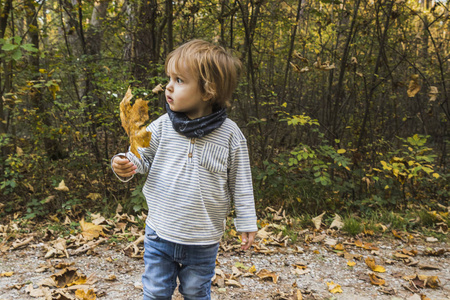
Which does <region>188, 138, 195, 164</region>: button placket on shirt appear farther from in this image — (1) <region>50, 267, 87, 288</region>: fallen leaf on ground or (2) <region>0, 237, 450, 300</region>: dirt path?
(1) <region>50, 267, 87, 288</region>: fallen leaf on ground

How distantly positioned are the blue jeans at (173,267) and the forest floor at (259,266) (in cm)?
78

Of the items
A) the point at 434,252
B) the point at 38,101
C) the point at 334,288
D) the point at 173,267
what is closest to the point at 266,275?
the point at 334,288

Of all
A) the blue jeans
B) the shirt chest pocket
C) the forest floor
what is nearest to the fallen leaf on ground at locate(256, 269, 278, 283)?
the forest floor

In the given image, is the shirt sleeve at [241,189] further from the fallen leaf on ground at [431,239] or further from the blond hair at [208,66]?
the fallen leaf on ground at [431,239]

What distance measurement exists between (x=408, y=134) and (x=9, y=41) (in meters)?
8.03

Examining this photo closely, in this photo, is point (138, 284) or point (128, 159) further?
point (138, 284)

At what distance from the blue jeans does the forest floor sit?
78 centimetres

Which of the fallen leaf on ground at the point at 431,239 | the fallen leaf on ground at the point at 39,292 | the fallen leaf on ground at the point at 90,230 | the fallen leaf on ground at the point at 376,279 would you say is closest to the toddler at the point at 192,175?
the fallen leaf on ground at the point at 39,292

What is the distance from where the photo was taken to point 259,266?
3047 mm

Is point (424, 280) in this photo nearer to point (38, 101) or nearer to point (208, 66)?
point (208, 66)

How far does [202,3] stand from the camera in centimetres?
502

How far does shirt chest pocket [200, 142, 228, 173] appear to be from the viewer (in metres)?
1.70

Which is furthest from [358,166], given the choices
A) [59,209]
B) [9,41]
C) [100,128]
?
[9,41]

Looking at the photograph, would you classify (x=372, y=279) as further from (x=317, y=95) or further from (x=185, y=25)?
(x=317, y=95)
